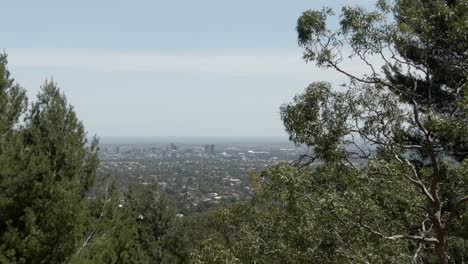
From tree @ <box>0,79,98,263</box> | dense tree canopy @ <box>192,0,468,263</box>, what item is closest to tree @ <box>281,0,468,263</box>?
dense tree canopy @ <box>192,0,468,263</box>

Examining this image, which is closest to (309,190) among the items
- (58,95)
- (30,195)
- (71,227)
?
(71,227)

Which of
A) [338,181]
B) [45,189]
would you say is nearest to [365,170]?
[338,181]

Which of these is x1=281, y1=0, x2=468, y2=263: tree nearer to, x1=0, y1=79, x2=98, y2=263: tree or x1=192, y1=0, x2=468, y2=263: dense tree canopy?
x1=192, y1=0, x2=468, y2=263: dense tree canopy

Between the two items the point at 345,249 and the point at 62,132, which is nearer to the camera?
the point at 345,249

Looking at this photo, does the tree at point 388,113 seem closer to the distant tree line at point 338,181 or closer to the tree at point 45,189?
the distant tree line at point 338,181

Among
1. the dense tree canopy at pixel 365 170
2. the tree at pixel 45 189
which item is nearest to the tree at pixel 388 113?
the dense tree canopy at pixel 365 170

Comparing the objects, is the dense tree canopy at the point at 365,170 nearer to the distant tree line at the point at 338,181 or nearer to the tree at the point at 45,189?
the distant tree line at the point at 338,181

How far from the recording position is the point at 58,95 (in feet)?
32.6

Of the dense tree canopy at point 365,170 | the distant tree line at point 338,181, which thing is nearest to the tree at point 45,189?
the distant tree line at point 338,181

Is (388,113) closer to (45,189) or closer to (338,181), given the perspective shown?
(338,181)

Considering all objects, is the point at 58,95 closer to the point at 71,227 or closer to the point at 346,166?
the point at 71,227

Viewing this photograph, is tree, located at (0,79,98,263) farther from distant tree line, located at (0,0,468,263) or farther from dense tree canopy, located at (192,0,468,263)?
dense tree canopy, located at (192,0,468,263)

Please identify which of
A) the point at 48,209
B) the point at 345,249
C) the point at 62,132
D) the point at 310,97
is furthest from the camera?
the point at 62,132

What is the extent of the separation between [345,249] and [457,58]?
11.2 ft
